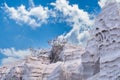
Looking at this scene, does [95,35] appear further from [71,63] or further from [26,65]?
[26,65]

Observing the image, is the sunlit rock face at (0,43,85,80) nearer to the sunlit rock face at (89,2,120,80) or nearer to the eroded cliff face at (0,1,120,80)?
the eroded cliff face at (0,1,120,80)

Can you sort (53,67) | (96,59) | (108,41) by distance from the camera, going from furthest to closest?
(53,67), (96,59), (108,41)

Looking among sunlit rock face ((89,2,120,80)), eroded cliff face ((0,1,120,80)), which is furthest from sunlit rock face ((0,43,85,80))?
sunlit rock face ((89,2,120,80))

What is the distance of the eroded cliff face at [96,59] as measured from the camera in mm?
15266

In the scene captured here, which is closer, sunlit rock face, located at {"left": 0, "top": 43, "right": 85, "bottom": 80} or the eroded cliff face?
the eroded cliff face

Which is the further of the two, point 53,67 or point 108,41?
point 53,67

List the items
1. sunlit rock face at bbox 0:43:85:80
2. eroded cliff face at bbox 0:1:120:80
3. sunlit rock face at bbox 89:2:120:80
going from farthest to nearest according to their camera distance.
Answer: sunlit rock face at bbox 0:43:85:80
eroded cliff face at bbox 0:1:120:80
sunlit rock face at bbox 89:2:120:80

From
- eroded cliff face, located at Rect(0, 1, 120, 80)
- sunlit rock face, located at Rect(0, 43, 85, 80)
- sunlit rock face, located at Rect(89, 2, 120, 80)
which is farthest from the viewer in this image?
sunlit rock face, located at Rect(0, 43, 85, 80)

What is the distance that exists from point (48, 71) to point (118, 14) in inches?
344

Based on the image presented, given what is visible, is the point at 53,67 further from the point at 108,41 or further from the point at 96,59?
the point at 108,41

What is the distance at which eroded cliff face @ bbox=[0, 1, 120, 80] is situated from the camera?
15.3 metres

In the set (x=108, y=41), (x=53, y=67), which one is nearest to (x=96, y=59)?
(x=108, y=41)

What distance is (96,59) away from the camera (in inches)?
701

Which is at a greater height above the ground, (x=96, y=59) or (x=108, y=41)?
(x=108, y=41)
